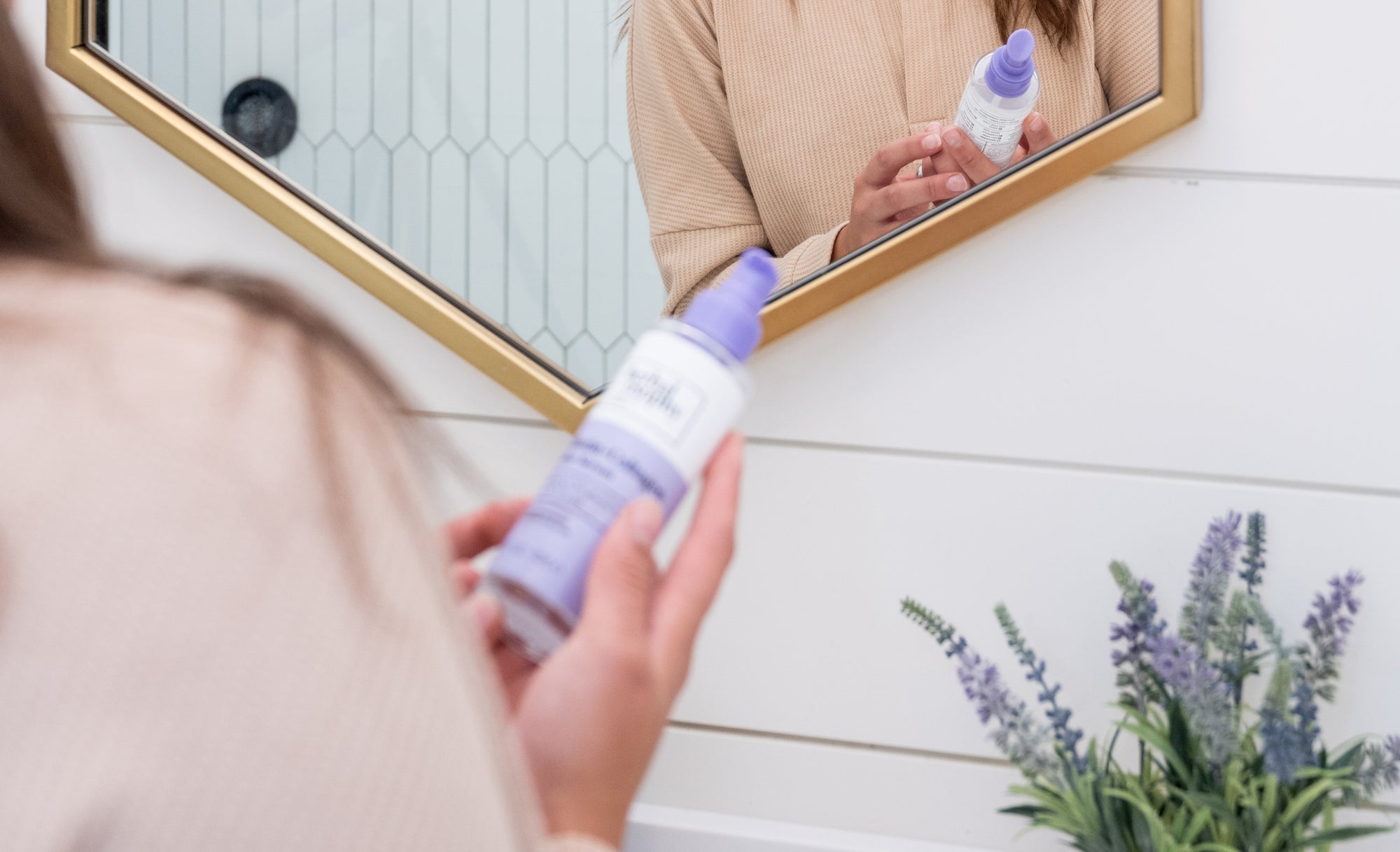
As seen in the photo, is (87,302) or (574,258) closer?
(87,302)

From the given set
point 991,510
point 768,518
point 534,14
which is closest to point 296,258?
point 534,14

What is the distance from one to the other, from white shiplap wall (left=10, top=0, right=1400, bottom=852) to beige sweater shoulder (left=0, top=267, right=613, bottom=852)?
0.27 metres

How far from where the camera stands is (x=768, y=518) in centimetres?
55

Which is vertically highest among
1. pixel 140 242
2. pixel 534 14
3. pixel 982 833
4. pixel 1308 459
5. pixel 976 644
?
pixel 534 14

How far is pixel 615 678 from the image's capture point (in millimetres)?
237

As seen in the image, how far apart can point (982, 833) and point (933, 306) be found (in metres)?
0.28

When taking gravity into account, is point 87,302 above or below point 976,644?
above

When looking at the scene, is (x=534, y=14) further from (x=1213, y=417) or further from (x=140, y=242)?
(x=1213, y=417)

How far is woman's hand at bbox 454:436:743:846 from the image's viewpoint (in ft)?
0.78

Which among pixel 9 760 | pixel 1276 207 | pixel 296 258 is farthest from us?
pixel 296 258

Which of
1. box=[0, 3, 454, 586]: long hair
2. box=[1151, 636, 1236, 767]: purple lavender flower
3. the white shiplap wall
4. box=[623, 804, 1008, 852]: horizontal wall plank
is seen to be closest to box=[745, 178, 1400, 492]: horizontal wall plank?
the white shiplap wall

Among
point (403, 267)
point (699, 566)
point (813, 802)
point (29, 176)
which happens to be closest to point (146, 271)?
point (29, 176)

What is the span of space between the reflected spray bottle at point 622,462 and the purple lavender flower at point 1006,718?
25cm

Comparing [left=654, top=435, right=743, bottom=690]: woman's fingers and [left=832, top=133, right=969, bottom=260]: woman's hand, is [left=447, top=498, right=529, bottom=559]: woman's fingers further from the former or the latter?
[left=832, top=133, right=969, bottom=260]: woman's hand
